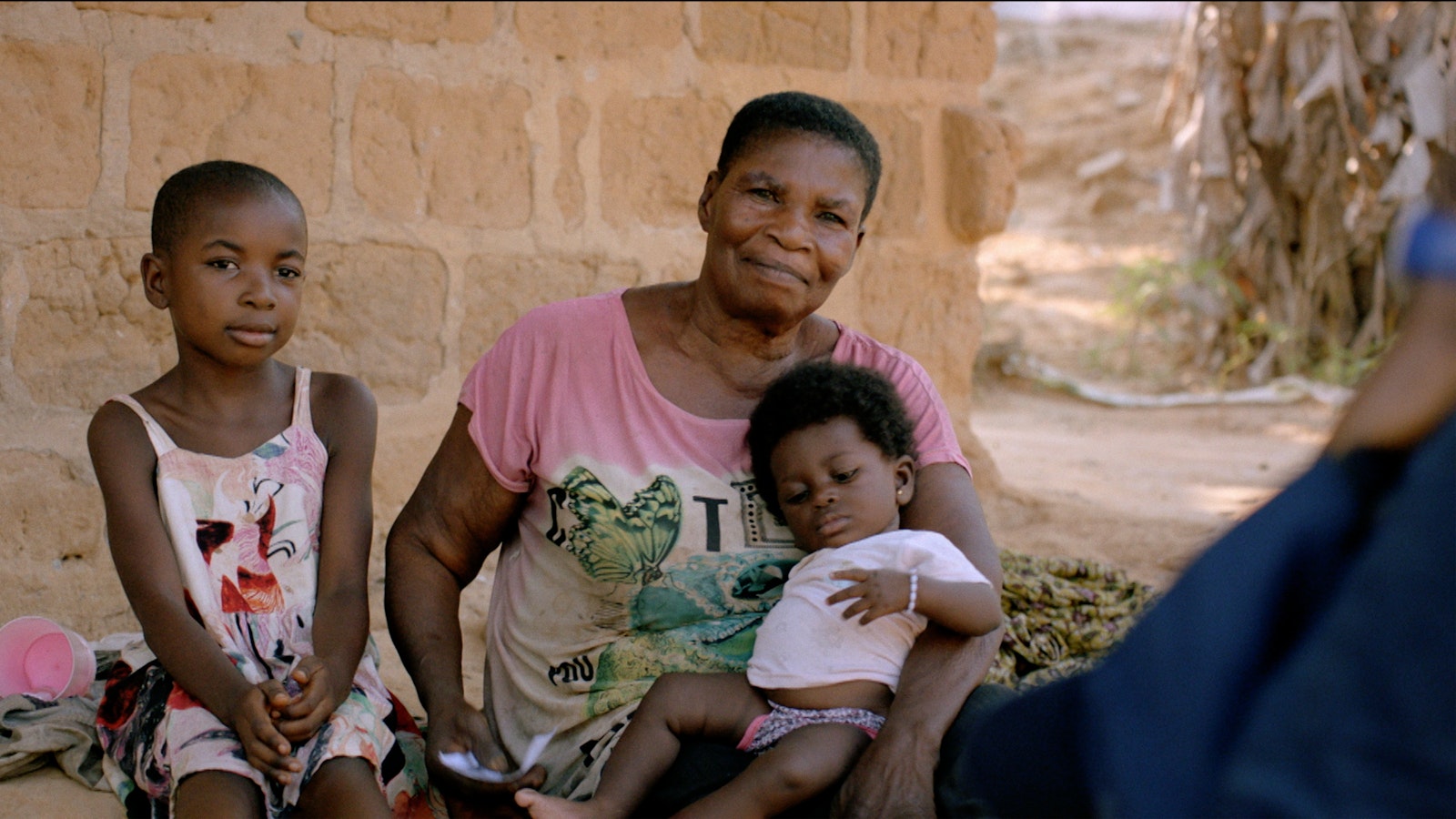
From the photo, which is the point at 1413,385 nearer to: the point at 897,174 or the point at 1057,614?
the point at 1057,614

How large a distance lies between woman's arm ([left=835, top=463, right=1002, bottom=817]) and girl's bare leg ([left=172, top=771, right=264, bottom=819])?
0.94m

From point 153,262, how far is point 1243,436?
6.49m

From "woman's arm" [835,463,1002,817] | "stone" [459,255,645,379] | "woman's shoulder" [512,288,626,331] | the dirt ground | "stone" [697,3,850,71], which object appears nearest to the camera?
"woman's arm" [835,463,1002,817]

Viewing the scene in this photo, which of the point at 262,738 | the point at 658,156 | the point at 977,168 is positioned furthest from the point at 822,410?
the point at 977,168

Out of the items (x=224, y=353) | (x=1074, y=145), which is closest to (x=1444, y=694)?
(x=224, y=353)

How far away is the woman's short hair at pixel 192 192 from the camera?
235cm

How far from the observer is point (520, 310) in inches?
140

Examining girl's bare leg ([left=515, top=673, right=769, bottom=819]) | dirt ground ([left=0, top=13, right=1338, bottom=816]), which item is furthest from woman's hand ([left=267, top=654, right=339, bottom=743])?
dirt ground ([left=0, top=13, right=1338, bottom=816])

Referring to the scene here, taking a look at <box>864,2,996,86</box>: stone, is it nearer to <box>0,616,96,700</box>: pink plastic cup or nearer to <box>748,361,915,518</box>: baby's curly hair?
<box>748,361,915,518</box>: baby's curly hair

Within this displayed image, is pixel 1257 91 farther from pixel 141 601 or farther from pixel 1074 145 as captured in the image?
pixel 141 601

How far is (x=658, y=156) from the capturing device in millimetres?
3697

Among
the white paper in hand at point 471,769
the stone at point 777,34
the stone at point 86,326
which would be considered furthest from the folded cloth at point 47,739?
the stone at point 777,34

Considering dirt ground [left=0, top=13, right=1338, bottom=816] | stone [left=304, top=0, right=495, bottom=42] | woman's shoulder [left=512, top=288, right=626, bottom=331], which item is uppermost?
stone [left=304, top=0, right=495, bottom=42]

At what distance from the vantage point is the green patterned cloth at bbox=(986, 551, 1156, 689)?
2.79 metres
